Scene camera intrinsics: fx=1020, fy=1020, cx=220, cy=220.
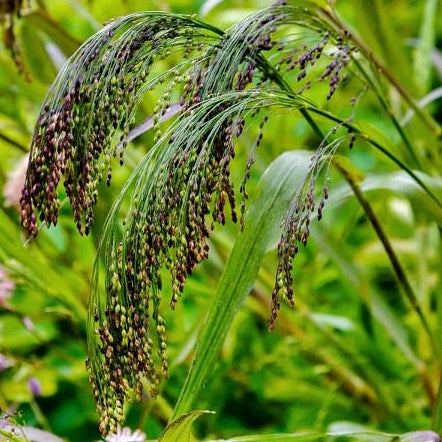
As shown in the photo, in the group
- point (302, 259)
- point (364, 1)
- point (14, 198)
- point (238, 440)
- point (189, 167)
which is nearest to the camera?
point (189, 167)

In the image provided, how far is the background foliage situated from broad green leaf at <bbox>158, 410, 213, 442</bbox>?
0.44 metres

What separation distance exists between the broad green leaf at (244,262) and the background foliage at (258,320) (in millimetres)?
354

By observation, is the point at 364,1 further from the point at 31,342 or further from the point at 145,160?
the point at 145,160

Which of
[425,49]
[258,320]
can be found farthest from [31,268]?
[425,49]

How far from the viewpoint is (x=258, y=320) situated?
1.63 meters

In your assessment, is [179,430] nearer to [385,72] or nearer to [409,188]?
[409,188]

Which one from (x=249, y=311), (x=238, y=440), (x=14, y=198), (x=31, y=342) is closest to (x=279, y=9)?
(x=238, y=440)

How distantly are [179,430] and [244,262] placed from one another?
0.18m

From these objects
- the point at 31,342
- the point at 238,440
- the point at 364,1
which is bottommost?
the point at 31,342

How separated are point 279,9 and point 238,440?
0.33 metres

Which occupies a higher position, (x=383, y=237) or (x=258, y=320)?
(x=383, y=237)

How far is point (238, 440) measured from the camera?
29.3 inches

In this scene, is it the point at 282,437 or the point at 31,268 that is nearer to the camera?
the point at 282,437

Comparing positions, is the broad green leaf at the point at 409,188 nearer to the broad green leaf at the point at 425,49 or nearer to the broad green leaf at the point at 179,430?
the broad green leaf at the point at 179,430
